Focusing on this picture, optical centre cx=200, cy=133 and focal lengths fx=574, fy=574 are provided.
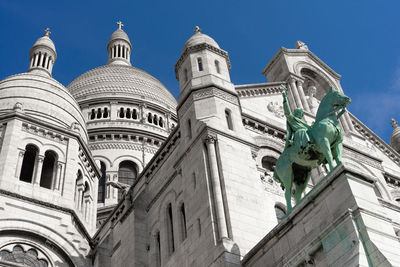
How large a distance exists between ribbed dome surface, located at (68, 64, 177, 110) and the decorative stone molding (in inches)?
814

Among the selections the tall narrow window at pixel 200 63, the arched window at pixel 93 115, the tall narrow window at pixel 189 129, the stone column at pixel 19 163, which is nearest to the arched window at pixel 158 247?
the tall narrow window at pixel 189 129

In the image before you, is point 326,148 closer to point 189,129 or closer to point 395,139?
point 189,129

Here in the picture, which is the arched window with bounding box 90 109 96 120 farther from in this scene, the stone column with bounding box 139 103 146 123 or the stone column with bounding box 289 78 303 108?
the stone column with bounding box 289 78 303 108

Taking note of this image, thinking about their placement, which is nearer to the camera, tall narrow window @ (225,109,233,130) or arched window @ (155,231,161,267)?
tall narrow window @ (225,109,233,130)

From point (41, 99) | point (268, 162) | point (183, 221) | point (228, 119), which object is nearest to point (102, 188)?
point (41, 99)

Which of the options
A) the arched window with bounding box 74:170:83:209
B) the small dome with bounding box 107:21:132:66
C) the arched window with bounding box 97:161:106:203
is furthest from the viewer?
the small dome with bounding box 107:21:132:66

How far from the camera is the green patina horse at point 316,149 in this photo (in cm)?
1552

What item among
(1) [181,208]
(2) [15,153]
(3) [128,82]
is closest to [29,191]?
(2) [15,153]

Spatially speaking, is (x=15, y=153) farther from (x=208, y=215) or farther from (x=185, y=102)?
(x=208, y=215)

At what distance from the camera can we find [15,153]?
26984 mm

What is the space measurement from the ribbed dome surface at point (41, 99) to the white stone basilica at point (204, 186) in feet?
0.26

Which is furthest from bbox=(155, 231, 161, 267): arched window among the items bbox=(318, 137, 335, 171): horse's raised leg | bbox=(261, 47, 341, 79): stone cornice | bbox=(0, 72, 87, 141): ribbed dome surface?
bbox=(261, 47, 341, 79): stone cornice

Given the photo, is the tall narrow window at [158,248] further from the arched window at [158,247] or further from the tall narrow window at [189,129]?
the tall narrow window at [189,129]

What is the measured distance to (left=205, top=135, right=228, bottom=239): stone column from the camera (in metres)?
17.2
